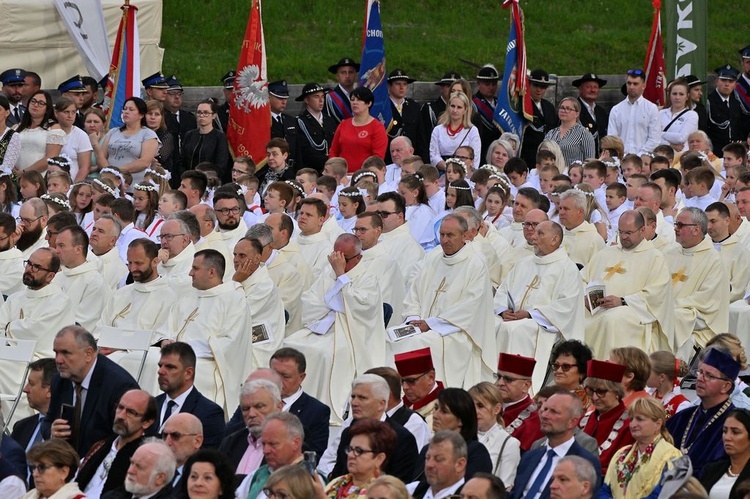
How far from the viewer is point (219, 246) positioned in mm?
15297

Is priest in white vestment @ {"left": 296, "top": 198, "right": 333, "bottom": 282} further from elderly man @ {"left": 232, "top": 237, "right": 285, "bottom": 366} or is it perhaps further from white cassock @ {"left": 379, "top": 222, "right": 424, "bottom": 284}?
elderly man @ {"left": 232, "top": 237, "right": 285, "bottom": 366}

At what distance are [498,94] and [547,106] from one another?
0.90m

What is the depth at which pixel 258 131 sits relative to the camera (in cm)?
1998

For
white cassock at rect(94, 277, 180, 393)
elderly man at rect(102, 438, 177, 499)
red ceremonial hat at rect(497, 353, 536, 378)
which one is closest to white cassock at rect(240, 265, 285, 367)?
white cassock at rect(94, 277, 180, 393)

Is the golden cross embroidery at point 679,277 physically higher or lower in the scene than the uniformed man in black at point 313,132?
lower

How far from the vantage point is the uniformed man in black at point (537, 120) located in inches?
845

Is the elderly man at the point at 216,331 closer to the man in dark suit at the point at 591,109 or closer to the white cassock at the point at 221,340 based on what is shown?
the white cassock at the point at 221,340

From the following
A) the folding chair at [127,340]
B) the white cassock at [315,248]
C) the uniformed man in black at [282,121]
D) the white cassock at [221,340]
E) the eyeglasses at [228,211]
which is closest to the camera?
the folding chair at [127,340]

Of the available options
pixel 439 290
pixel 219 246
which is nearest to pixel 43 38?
pixel 219 246

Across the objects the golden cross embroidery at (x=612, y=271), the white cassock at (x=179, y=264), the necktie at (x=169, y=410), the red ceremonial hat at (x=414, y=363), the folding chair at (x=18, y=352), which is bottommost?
the golden cross embroidery at (x=612, y=271)

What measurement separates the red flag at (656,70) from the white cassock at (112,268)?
9838 millimetres

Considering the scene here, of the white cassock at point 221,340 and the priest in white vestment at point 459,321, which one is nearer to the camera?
the white cassock at point 221,340

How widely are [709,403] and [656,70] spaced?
1242 cm

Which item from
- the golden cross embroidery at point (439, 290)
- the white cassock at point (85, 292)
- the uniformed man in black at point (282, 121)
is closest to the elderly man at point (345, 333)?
the golden cross embroidery at point (439, 290)
